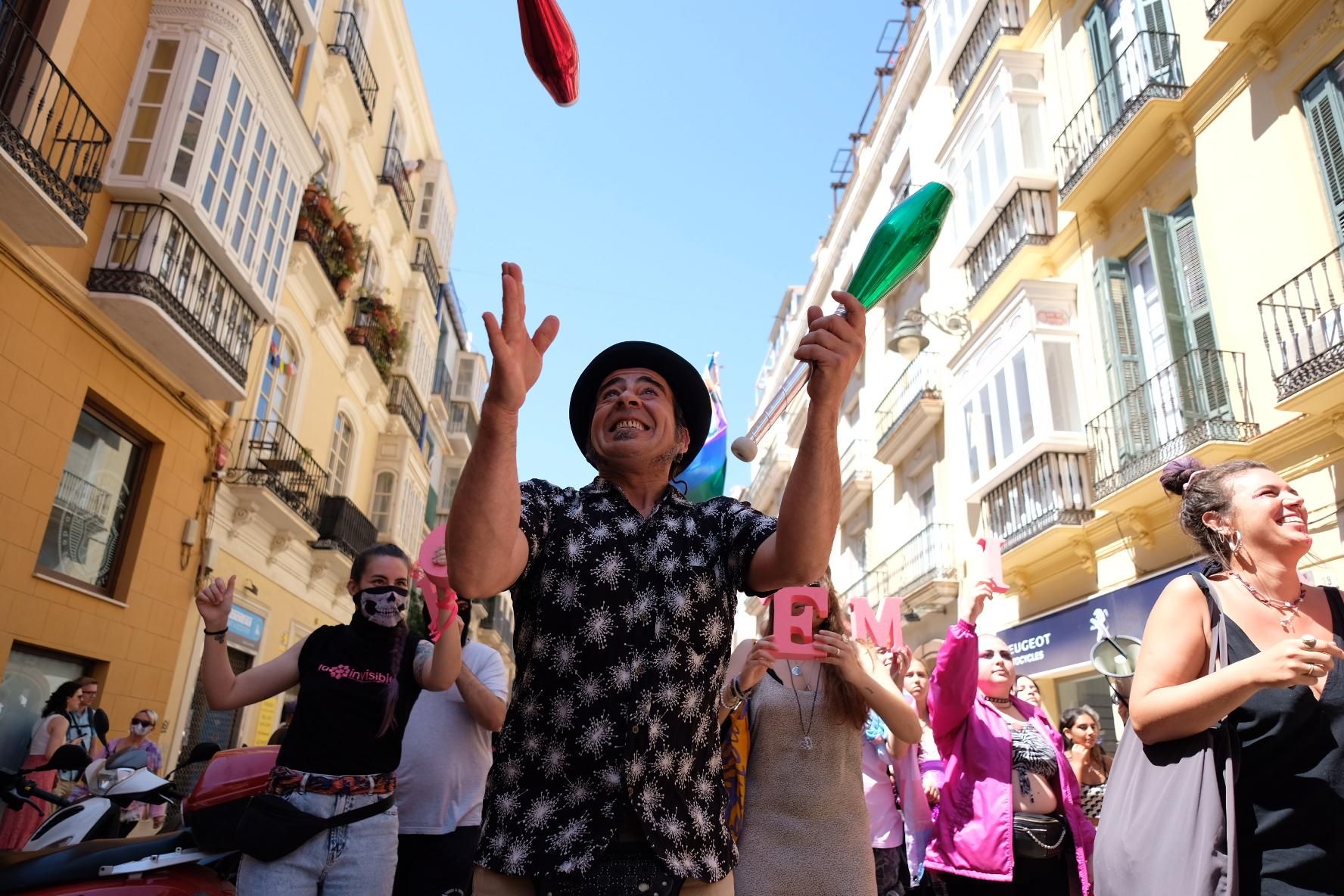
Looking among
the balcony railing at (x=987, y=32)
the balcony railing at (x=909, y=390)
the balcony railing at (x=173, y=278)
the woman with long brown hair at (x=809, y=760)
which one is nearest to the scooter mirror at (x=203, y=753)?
the woman with long brown hair at (x=809, y=760)

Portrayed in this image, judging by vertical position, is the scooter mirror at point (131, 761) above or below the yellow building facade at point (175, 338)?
below

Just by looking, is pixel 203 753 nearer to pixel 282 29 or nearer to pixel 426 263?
pixel 282 29

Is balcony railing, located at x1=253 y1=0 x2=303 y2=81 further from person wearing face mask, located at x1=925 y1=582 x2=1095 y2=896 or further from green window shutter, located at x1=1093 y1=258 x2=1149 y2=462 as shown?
person wearing face mask, located at x1=925 y1=582 x2=1095 y2=896

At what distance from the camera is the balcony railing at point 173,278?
366 inches

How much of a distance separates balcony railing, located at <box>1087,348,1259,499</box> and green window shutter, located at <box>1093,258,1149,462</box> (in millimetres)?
16

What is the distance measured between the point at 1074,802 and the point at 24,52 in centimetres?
1026

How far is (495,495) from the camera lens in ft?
5.11

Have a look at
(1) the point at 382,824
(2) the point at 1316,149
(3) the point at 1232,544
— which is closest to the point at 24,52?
(1) the point at 382,824

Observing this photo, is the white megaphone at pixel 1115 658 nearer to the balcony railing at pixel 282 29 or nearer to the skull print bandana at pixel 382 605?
the skull print bandana at pixel 382 605

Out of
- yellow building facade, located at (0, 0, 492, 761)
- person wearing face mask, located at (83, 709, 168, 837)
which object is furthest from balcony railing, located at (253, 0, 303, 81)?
person wearing face mask, located at (83, 709, 168, 837)

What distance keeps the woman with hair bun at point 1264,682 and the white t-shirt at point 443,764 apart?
273 cm

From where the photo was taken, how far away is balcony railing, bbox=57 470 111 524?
360 inches

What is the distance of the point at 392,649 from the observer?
3330 millimetres

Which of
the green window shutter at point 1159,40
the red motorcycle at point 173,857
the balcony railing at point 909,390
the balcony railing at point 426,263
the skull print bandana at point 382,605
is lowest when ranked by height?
the red motorcycle at point 173,857
